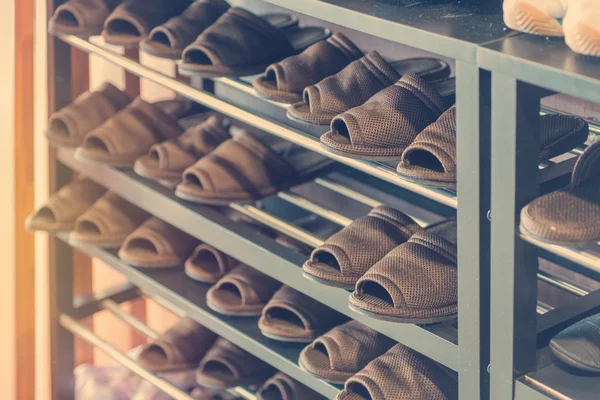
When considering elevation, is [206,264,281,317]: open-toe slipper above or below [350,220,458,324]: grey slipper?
below

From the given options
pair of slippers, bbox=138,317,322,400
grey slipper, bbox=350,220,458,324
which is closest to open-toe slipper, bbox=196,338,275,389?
pair of slippers, bbox=138,317,322,400

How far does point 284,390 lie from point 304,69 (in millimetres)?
488

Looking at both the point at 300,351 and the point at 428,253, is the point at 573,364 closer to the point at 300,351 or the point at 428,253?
the point at 428,253

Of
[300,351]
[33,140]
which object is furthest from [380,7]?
[33,140]

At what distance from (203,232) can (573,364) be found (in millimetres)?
642

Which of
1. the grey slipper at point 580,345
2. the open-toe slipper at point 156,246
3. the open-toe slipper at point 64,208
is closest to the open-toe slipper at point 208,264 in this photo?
the open-toe slipper at point 156,246

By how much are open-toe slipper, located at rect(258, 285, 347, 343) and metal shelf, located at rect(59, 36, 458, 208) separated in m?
→ 0.21

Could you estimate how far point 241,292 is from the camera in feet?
5.07

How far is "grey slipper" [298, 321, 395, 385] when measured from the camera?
1325mm

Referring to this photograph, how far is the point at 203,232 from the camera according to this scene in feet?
4.97

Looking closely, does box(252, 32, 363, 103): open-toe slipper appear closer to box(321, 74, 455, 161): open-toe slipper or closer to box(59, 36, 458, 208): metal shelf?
box(59, 36, 458, 208): metal shelf

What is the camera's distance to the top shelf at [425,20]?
102 centimetres

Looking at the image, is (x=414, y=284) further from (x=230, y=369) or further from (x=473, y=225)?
(x=230, y=369)

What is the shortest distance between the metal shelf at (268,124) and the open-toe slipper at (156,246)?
0.93ft
